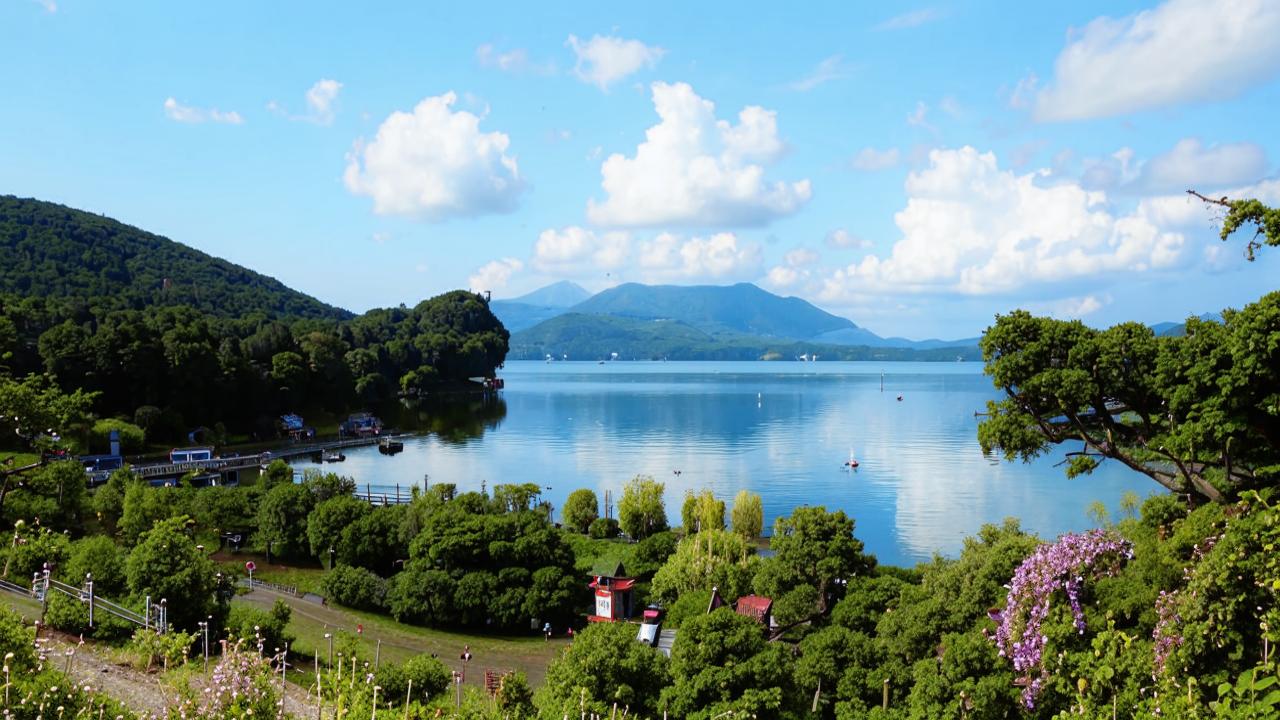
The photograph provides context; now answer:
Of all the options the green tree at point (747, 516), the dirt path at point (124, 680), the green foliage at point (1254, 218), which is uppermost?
the green foliage at point (1254, 218)

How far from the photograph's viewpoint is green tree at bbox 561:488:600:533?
38.2 m

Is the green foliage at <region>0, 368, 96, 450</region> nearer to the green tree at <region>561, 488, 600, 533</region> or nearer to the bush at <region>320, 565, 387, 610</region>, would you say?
the bush at <region>320, 565, 387, 610</region>

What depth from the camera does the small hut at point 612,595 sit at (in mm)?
25578

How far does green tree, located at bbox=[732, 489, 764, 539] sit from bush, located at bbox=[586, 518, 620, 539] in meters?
5.49

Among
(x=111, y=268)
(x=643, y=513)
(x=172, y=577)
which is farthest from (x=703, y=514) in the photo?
(x=111, y=268)

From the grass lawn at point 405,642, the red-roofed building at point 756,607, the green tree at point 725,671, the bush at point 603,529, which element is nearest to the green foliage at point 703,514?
the bush at point 603,529

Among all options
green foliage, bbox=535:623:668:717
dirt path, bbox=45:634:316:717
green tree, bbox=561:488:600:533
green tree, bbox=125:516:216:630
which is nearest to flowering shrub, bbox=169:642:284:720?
dirt path, bbox=45:634:316:717

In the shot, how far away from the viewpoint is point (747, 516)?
36.5 meters

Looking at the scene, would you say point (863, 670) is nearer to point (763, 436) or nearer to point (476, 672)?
point (476, 672)

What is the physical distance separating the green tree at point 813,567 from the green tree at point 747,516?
1477cm

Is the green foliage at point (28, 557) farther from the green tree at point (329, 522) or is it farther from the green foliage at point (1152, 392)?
the green foliage at point (1152, 392)

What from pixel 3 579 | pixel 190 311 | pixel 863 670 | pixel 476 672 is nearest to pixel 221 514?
pixel 3 579

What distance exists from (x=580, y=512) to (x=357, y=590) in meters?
13.3

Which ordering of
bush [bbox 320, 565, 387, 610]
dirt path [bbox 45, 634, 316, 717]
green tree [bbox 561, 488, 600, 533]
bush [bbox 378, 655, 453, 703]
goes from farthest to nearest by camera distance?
1. green tree [bbox 561, 488, 600, 533]
2. bush [bbox 320, 565, 387, 610]
3. bush [bbox 378, 655, 453, 703]
4. dirt path [bbox 45, 634, 316, 717]
